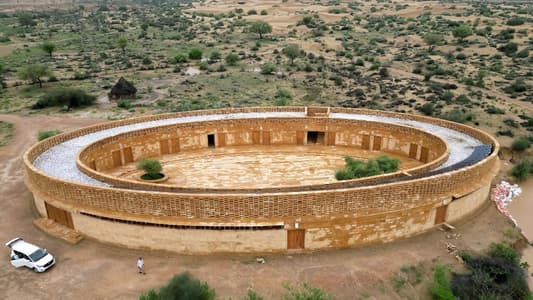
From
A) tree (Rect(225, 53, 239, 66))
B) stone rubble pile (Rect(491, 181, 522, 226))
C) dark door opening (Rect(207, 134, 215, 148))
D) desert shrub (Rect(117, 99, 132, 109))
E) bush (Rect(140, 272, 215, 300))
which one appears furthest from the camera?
tree (Rect(225, 53, 239, 66))

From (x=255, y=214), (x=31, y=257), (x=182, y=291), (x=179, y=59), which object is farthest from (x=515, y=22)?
(x=31, y=257)

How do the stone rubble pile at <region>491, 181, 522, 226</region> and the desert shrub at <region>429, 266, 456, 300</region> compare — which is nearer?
the desert shrub at <region>429, 266, 456, 300</region>

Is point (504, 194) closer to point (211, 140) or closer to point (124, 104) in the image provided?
point (211, 140)

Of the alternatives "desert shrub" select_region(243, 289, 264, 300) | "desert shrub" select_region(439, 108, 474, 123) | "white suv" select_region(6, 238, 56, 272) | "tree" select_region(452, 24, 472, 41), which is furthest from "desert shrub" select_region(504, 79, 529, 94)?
"white suv" select_region(6, 238, 56, 272)

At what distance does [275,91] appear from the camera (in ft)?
152

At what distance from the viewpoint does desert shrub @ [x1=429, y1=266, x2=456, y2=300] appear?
51.5 ft

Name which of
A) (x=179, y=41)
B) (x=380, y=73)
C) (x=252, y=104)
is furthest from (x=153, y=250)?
(x=179, y=41)

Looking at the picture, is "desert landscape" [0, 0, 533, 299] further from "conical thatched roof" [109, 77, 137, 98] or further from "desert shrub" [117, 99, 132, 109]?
"conical thatched roof" [109, 77, 137, 98]

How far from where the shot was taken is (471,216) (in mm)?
21781

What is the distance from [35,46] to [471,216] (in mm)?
69994

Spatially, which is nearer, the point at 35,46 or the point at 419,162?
the point at 419,162

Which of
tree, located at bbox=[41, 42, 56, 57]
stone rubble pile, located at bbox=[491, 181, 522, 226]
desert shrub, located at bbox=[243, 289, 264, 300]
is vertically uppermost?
tree, located at bbox=[41, 42, 56, 57]

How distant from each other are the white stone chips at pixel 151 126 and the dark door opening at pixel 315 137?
4.93 feet

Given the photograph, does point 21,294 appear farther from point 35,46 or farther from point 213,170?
point 35,46
